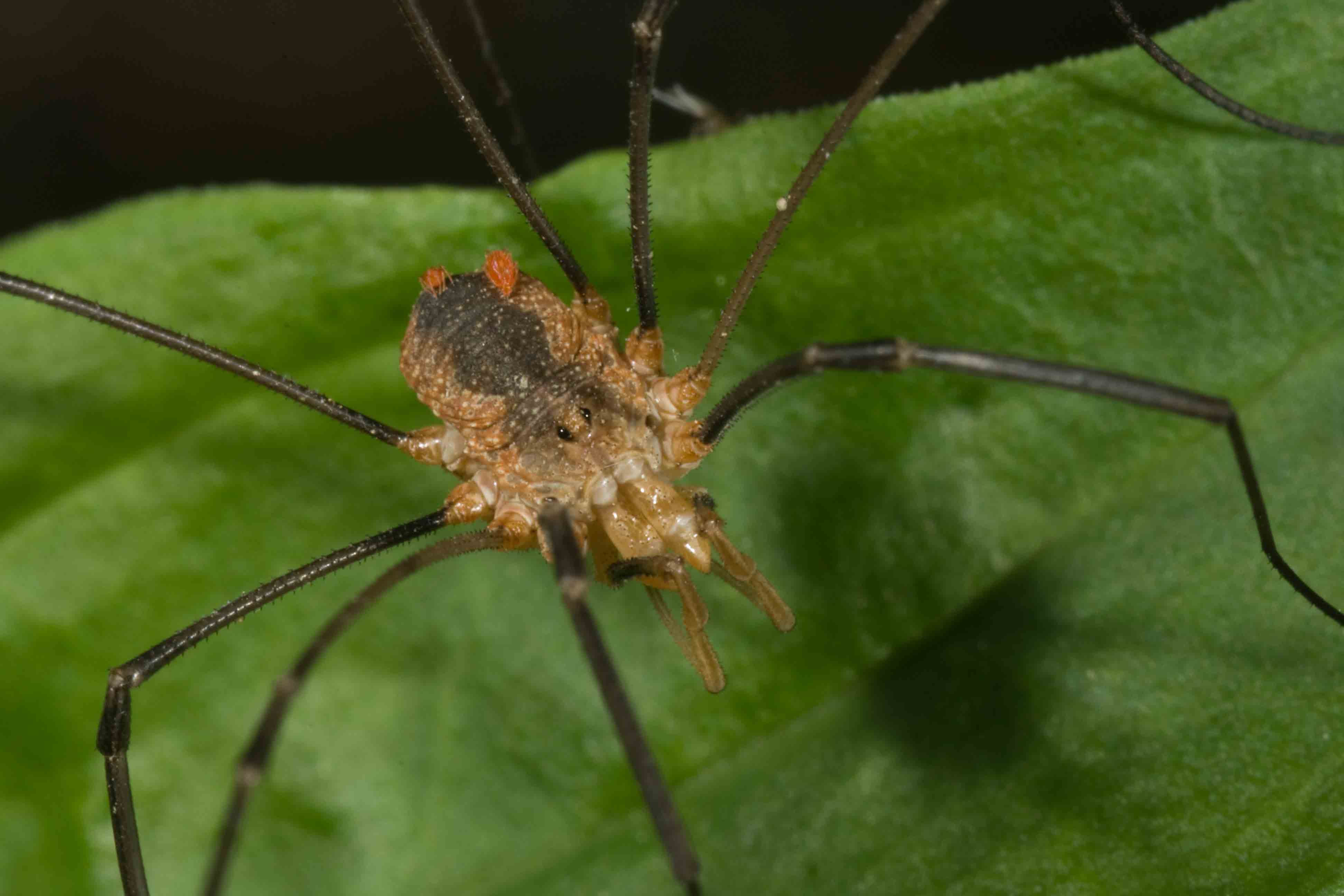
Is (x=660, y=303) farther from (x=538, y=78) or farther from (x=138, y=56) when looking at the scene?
(x=138, y=56)

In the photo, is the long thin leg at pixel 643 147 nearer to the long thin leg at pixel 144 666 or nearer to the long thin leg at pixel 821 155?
the long thin leg at pixel 821 155

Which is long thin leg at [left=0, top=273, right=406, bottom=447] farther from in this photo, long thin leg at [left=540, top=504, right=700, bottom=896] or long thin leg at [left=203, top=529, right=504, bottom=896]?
long thin leg at [left=540, top=504, right=700, bottom=896]

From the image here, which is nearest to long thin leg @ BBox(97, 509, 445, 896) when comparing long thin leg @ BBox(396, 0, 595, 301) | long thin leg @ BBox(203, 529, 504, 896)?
long thin leg @ BBox(203, 529, 504, 896)

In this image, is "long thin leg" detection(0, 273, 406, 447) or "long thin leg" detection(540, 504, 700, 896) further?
"long thin leg" detection(0, 273, 406, 447)

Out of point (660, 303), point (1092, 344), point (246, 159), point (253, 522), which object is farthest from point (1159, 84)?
point (246, 159)

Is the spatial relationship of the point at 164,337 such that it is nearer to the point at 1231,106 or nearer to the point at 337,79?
the point at 337,79

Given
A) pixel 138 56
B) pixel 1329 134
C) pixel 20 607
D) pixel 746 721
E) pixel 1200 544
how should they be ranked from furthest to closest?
pixel 138 56, pixel 20 607, pixel 746 721, pixel 1200 544, pixel 1329 134

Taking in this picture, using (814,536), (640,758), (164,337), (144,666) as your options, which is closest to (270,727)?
(144,666)
